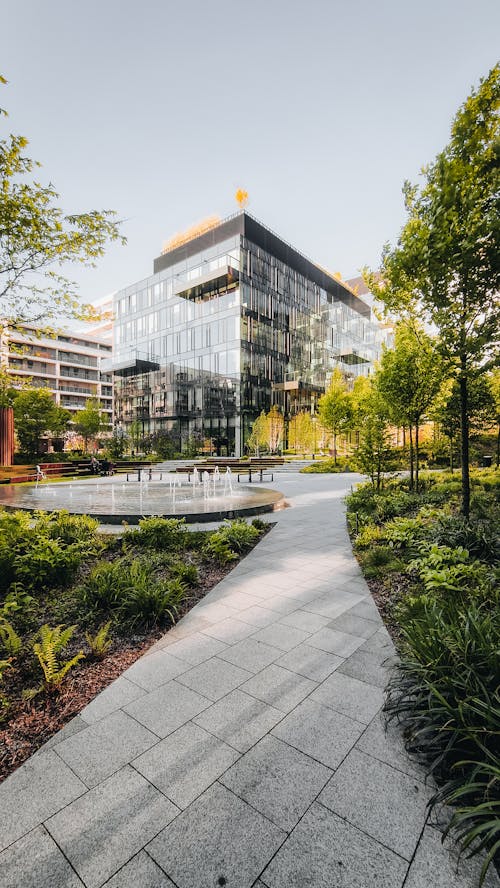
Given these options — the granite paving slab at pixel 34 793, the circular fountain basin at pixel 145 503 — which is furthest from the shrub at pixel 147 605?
the circular fountain basin at pixel 145 503

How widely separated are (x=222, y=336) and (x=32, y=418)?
21918 mm

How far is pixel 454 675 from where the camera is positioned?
2906 millimetres

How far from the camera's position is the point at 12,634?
3.93 meters

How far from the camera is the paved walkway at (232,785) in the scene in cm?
196

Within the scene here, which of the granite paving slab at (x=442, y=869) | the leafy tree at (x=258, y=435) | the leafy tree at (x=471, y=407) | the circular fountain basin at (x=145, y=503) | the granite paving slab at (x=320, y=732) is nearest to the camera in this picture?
the granite paving slab at (x=442, y=869)

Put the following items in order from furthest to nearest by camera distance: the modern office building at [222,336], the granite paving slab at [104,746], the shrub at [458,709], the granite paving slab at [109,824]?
the modern office building at [222,336] < the granite paving slab at [104,746] < the shrub at [458,709] < the granite paving slab at [109,824]

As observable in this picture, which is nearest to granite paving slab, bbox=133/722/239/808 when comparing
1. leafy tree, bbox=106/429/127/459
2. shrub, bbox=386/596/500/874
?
shrub, bbox=386/596/500/874

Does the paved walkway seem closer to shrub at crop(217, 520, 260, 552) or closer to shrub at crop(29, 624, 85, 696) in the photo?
shrub at crop(29, 624, 85, 696)

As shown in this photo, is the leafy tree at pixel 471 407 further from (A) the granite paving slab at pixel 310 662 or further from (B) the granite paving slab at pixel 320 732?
(B) the granite paving slab at pixel 320 732

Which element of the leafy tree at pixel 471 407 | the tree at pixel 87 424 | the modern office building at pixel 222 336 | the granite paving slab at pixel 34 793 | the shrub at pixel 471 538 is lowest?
the granite paving slab at pixel 34 793

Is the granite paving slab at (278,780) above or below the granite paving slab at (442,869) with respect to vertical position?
below

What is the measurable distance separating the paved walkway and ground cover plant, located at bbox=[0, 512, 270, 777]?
0.30m

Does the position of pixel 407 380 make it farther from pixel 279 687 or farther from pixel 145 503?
pixel 279 687

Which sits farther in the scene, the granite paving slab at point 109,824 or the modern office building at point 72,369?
the modern office building at point 72,369
